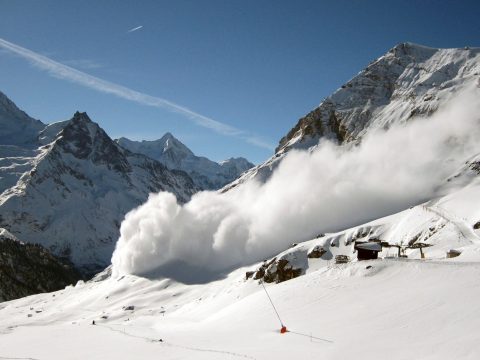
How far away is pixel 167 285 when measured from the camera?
13838cm

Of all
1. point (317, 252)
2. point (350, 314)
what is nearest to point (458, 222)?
point (317, 252)

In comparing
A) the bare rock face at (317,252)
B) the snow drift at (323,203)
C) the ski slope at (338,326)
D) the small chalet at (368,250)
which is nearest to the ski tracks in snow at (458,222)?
the small chalet at (368,250)

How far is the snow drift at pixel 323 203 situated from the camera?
143 meters

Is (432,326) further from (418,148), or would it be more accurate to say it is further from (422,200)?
(418,148)

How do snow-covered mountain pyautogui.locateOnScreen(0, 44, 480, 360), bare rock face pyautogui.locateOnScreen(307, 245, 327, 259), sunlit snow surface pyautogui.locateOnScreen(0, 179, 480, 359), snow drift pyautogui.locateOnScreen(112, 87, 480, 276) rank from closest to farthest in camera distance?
sunlit snow surface pyautogui.locateOnScreen(0, 179, 480, 359)
snow-covered mountain pyautogui.locateOnScreen(0, 44, 480, 360)
bare rock face pyautogui.locateOnScreen(307, 245, 327, 259)
snow drift pyautogui.locateOnScreen(112, 87, 480, 276)

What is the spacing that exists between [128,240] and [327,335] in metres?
173

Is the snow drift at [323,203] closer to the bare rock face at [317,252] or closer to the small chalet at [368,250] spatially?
the bare rock face at [317,252]

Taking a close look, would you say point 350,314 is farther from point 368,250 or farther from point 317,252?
point 317,252

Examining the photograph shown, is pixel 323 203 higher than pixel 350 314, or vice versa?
pixel 323 203

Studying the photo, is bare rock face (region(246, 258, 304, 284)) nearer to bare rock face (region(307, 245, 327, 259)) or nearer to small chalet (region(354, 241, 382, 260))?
bare rock face (region(307, 245, 327, 259))

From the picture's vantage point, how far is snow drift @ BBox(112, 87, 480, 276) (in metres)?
143

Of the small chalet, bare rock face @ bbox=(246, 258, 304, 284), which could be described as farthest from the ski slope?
bare rock face @ bbox=(246, 258, 304, 284)


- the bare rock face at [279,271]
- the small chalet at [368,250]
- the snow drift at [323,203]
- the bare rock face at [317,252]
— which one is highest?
the snow drift at [323,203]

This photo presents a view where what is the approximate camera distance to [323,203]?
160250 millimetres
